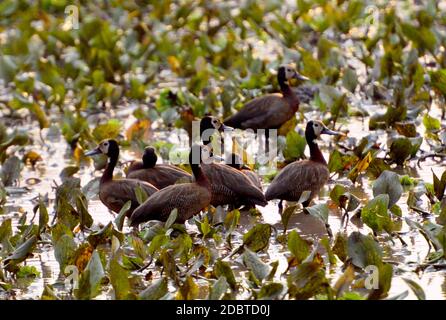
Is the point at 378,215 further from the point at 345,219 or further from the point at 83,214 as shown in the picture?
the point at 83,214

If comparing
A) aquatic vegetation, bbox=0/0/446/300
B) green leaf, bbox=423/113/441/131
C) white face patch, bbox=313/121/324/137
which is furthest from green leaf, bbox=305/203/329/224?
green leaf, bbox=423/113/441/131

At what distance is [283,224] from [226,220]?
42 cm

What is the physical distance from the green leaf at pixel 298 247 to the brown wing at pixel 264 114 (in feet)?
14.7

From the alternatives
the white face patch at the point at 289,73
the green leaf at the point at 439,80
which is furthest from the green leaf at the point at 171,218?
the green leaf at the point at 439,80

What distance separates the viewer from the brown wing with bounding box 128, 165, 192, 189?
10.5 meters

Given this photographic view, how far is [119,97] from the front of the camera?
14859mm

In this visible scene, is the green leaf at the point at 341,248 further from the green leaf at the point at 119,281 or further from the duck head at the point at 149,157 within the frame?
the duck head at the point at 149,157

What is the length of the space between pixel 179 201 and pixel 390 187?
1.55 meters

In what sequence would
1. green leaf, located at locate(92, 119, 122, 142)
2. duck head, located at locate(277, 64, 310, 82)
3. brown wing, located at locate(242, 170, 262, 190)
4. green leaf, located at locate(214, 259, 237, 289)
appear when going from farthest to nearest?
duck head, located at locate(277, 64, 310, 82), green leaf, located at locate(92, 119, 122, 142), brown wing, located at locate(242, 170, 262, 190), green leaf, located at locate(214, 259, 237, 289)

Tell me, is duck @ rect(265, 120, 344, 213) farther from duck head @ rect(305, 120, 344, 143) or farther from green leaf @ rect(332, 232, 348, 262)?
green leaf @ rect(332, 232, 348, 262)

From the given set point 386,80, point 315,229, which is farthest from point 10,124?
point 315,229

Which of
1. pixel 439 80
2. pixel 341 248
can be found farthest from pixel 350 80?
pixel 341 248

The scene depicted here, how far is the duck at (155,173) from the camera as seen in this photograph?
34.5 feet

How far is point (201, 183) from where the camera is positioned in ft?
32.3
